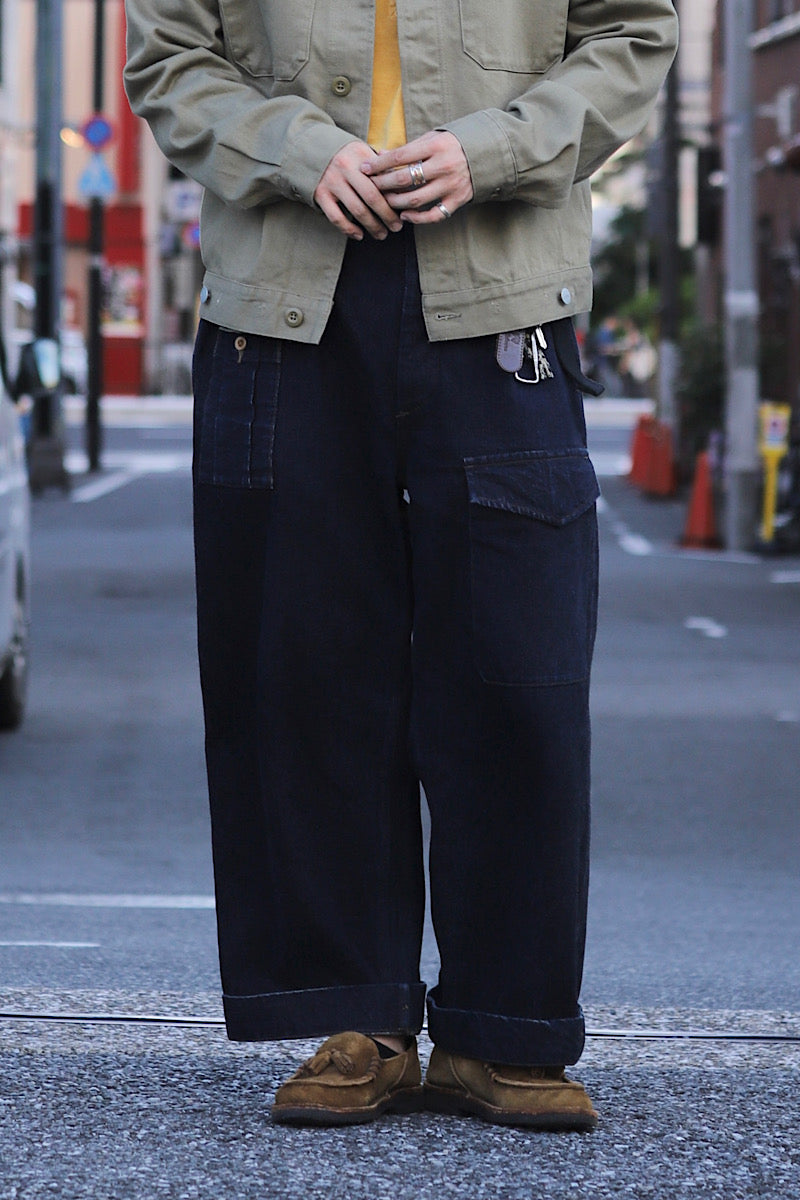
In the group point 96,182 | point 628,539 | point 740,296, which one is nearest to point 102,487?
point 96,182

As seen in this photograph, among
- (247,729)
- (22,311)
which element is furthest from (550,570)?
(22,311)

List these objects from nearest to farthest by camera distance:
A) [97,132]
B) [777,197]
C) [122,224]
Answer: [777,197], [97,132], [122,224]

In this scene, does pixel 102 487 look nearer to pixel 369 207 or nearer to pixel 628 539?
pixel 628 539

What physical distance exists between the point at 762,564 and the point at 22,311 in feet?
126

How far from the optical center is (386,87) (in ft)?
10.2

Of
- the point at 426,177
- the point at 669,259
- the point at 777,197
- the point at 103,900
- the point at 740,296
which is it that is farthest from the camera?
the point at 777,197

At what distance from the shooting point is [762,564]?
15672mm

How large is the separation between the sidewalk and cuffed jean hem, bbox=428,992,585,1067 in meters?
0.09

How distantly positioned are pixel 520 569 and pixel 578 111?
0.59 m

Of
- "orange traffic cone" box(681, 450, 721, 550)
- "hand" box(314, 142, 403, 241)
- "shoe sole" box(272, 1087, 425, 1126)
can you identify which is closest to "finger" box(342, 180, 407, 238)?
"hand" box(314, 142, 403, 241)

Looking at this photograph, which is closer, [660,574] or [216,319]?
[216,319]

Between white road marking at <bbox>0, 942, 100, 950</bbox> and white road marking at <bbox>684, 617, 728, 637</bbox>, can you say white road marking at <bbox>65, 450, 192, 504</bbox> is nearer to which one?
white road marking at <bbox>684, 617, 728, 637</bbox>

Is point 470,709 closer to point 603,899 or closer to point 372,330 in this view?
point 372,330

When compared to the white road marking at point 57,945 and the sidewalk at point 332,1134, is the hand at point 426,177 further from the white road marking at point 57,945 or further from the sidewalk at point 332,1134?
the white road marking at point 57,945
